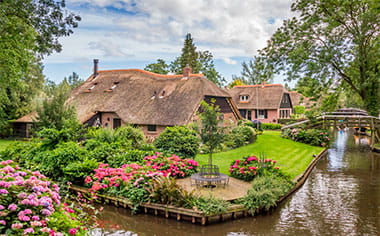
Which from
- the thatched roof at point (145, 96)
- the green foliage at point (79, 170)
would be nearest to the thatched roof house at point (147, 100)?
the thatched roof at point (145, 96)

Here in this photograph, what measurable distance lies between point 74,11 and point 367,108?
88.2ft

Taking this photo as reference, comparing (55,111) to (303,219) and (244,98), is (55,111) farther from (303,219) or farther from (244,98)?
(244,98)

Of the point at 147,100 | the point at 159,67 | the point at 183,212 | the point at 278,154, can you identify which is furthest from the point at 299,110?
the point at 183,212

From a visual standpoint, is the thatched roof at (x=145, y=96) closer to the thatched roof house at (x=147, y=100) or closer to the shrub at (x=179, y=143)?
the thatched roof house at (x=147, y=100)

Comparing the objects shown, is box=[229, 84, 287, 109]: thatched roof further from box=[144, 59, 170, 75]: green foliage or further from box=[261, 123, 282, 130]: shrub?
box=[144, 59, 170, 75]: green foliage

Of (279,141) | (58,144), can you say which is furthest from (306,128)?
(58,144)

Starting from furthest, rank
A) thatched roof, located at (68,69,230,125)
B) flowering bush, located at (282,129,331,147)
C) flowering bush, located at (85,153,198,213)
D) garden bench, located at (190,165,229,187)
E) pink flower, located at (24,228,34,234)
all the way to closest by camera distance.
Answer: flowering bush, located at (282,129,331,147) → thatched roof, located at (68,69,230,125) → garden bench, located at (190,165,229,187) → flowering bush, located at (85,153,198,213) → pink flower, located at (24,228,34,234)

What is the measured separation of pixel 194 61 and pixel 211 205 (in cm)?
4520

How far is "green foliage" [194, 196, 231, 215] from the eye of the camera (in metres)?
10.8

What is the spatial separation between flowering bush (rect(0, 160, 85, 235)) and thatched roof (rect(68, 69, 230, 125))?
20.1 m

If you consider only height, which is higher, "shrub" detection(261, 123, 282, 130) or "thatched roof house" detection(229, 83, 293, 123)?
"thatched roof house" detection(229, 83, 293, 123)

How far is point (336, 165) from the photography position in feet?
72.4

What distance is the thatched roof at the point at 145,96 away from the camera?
26.6 m

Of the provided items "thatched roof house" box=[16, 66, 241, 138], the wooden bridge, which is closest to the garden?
"thatched roof house" box=[16, 66, 241, 138]
